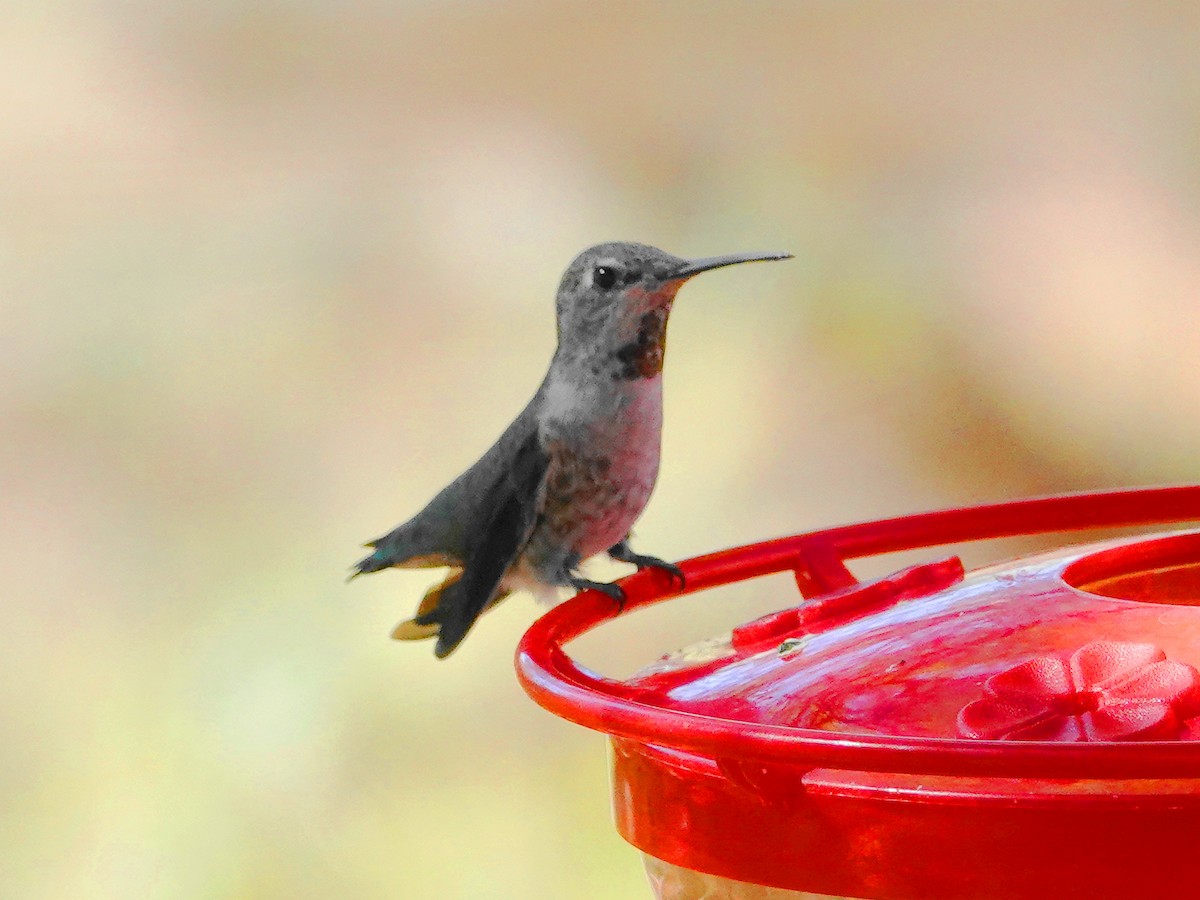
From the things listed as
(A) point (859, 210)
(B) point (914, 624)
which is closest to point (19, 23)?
(A) point (859, 210)

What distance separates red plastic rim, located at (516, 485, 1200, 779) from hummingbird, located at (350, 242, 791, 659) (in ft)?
1.53

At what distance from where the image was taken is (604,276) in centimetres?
234

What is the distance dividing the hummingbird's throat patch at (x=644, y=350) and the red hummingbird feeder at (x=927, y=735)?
67 centimetres

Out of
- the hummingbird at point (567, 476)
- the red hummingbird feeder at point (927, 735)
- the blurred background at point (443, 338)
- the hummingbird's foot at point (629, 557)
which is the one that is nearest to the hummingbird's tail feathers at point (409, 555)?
the hummingbird at point (567, 476)

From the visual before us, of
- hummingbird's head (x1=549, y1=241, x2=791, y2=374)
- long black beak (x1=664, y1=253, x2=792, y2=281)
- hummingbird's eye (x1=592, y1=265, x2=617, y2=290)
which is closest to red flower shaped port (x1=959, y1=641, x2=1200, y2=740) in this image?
long black beak (x1=664, y1=253, x2=792, y2=281)

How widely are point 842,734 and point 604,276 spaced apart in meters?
1.33

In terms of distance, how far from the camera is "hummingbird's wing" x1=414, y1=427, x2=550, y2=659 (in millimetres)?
2412

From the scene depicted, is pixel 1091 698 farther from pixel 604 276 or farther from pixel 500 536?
pixel 500 536

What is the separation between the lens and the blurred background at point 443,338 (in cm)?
395

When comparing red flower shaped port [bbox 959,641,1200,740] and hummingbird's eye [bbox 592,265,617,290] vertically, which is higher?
hummingbird's eye [bbox 592,265,617,290]

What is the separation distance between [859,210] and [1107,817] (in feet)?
10.9

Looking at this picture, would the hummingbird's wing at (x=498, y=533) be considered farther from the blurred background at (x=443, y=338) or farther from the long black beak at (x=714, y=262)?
the blurred background at (x=443, y=338)

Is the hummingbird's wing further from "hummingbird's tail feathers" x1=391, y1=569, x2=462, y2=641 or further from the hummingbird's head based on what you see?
the hummingbird's head

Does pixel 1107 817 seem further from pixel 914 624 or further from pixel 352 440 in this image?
pixel 352 440
